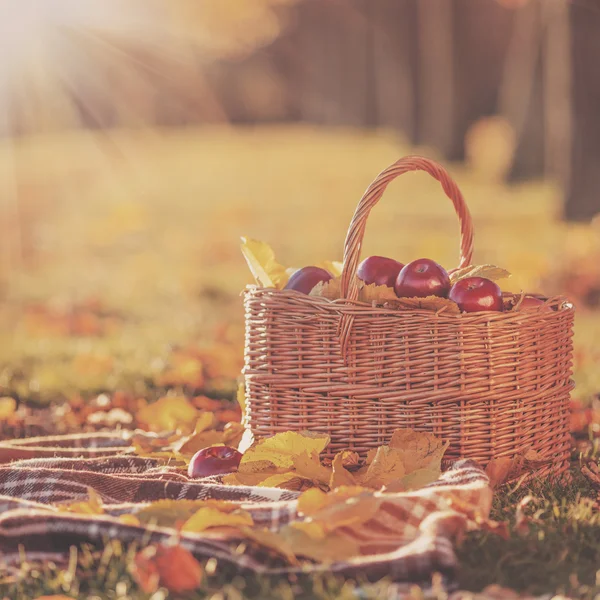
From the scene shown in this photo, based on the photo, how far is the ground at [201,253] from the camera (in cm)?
232

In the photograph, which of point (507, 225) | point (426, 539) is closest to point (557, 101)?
point (507, 225)

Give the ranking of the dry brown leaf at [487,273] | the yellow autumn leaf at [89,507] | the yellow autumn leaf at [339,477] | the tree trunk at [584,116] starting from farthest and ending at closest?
the tree trunk at [584,116]
the dry brown leaf at [487,273]
the yellow autumn leaf at [339,477]
the yellow autumn leaf at [89,507]

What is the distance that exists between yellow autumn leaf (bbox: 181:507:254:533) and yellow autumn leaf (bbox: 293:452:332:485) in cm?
42

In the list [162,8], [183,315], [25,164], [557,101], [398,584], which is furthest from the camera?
[25,164]

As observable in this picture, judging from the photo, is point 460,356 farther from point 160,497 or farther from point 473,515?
point 160,497

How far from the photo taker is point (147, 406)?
3.71 m

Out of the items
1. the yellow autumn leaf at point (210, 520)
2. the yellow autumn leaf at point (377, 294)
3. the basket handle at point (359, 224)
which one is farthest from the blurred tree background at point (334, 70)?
the yellow autumn leaf at point (210, 520)

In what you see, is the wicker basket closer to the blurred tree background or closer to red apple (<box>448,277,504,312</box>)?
red apple (<box>448,277,504,312</box>)

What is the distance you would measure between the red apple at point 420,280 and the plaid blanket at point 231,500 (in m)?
0.51

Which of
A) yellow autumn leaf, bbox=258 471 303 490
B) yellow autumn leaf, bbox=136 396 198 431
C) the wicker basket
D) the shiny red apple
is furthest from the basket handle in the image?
yellow autumn leaf, bbox=136 396 198 431

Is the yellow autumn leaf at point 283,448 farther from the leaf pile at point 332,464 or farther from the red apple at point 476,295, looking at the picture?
the red apple at point 476,295

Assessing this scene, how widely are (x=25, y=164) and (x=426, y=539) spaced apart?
14184 millimetres

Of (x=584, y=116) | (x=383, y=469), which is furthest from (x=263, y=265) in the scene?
(x=584, y=116)

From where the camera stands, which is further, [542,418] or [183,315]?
[183,315]
